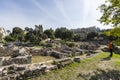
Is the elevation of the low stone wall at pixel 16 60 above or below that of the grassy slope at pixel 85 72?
above

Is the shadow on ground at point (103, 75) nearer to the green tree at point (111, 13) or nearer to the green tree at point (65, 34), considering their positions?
the green tree at point (111, 13)

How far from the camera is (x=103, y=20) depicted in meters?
21.0

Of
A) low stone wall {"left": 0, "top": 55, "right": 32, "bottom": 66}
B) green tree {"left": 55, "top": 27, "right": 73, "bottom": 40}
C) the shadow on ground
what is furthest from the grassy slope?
green tree {"left": 55, "top": 27, "right": 73, "bottom": 40}

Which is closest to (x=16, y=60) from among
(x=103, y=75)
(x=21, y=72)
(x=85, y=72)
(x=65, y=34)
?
(x=21, y=72)

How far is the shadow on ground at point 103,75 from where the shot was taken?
44.5ft

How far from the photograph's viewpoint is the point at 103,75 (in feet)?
47.8

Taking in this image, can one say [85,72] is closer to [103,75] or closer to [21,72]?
[103,75]

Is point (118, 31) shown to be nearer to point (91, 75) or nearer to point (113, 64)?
point (113, 64)

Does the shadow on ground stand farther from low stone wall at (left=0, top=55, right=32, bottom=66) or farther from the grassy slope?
low stone wall at (left=0, top=55, right=32, bottom=66)

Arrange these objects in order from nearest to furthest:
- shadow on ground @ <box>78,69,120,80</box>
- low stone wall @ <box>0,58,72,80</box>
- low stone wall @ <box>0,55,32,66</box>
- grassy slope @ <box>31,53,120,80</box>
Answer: low stone wall @ <box>0,58,72,80</box>
grassy slope @ <box>31,53,120,80</box>
shadow on ground @ <box>78,69,120,80</box>
low stone wall @ <box>0,55,32,66</box>

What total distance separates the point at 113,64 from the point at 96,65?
255 centimetres

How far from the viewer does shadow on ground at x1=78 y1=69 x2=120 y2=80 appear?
44.5 feet

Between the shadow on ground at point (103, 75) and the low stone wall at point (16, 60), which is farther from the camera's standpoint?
the low stone wall at point (16, 60)

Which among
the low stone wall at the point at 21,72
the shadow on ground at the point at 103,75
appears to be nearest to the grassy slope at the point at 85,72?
the shadow on ground at the point at 103,75
